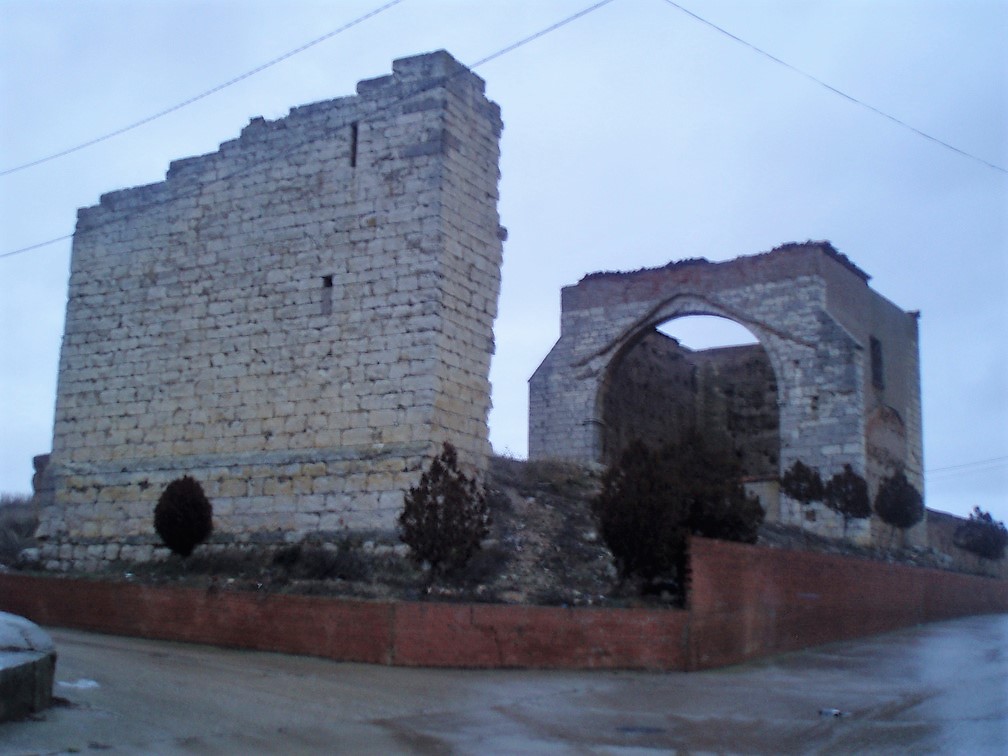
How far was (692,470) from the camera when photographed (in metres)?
13.3

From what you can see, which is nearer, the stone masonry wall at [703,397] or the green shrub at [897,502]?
the green shrub at [897,502]

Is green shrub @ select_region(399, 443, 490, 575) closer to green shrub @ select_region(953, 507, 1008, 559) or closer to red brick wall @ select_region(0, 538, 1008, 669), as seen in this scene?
red brick wall @ select_region(0, 538, 1008, 669)

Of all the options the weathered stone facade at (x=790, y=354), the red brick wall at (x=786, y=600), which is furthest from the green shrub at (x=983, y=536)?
the red brick wall at (x=786, y=600)

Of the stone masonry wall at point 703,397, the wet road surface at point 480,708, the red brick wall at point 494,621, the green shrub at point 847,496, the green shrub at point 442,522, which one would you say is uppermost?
the stone masonry wall at point 703,397

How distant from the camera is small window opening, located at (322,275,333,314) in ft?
49.2

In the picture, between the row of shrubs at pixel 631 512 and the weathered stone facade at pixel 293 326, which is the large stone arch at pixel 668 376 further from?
the row of shrubs at pixel 631 512

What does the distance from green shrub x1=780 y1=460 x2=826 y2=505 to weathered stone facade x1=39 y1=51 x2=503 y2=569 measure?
35.3 ft

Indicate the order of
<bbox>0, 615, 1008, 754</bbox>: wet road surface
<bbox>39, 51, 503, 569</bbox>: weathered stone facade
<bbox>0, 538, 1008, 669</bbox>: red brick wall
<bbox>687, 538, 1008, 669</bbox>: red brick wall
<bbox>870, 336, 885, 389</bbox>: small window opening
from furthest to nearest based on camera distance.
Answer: <bbox>870, 336, 885, 389</bbox>: small window opening → <bbox>39, 51, 503, 569</bbox>: weathered stone facade → <bbox>687, 538, 1008, 669</bbox>: red brick wall → <bbox>0, 538, 1008, 669</bbox>: red brick wall → <bbox>0, 615, 1008, 754</bbox>: wet road surface

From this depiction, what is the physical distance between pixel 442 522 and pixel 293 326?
430 cm

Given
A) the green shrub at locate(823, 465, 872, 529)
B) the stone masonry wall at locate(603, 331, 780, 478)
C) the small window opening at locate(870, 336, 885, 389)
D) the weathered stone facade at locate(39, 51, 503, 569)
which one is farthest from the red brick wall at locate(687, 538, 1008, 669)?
the stone masonry wall at locate(603, 331, 780, 478)

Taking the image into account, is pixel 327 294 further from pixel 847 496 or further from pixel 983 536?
pixel 983 536

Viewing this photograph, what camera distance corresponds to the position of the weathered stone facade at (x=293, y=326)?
14141mm

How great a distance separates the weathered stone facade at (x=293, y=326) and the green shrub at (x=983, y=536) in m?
18.7

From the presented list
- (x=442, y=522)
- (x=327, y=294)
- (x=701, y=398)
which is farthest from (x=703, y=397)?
(x=442, y=522)
